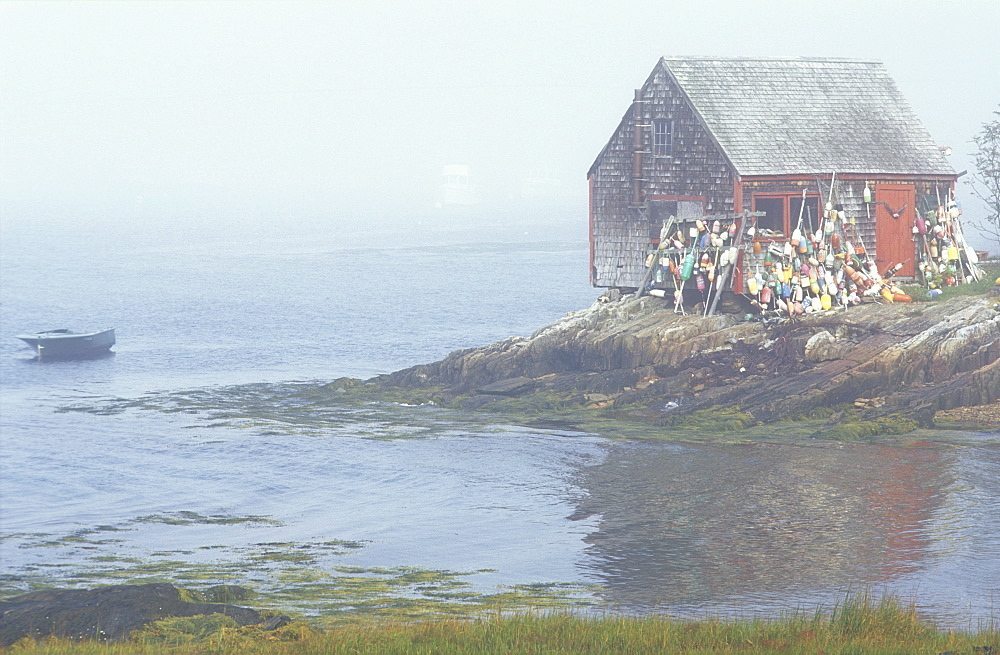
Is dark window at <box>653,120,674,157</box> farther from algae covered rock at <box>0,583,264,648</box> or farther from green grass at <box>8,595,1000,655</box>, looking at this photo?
algae covered rock at <box>0,583,264,648</box>

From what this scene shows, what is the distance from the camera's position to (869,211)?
37.6 metres

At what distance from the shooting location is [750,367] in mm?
33062

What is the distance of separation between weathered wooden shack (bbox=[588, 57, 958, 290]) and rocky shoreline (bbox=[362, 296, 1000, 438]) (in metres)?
2.49

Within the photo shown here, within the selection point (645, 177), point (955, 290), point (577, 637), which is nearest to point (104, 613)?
point (577, 637)

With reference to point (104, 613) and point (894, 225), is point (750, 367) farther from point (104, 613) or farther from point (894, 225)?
point (104, 613)

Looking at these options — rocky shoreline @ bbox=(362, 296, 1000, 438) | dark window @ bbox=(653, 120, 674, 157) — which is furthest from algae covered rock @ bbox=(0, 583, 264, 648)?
dark window @ bbox=(653, 120, 674, 157)

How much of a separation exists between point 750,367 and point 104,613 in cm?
2106

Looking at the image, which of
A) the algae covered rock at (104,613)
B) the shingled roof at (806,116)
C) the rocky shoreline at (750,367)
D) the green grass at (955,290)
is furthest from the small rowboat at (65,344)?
the algae covered rock at (104,613)

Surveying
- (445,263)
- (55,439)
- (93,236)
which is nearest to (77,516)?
(55,439)

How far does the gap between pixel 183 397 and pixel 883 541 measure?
94.2 feet

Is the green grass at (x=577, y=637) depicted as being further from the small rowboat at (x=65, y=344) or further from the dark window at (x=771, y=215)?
the small rowboat at (x=65, y=344)

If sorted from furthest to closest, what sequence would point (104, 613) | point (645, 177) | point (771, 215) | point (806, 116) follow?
point (806, 116) < point (645, 177) < point (771, 215) < point (104, 613)

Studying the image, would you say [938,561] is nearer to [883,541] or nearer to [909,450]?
[883,541]

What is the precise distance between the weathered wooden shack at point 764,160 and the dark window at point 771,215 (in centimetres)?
4
